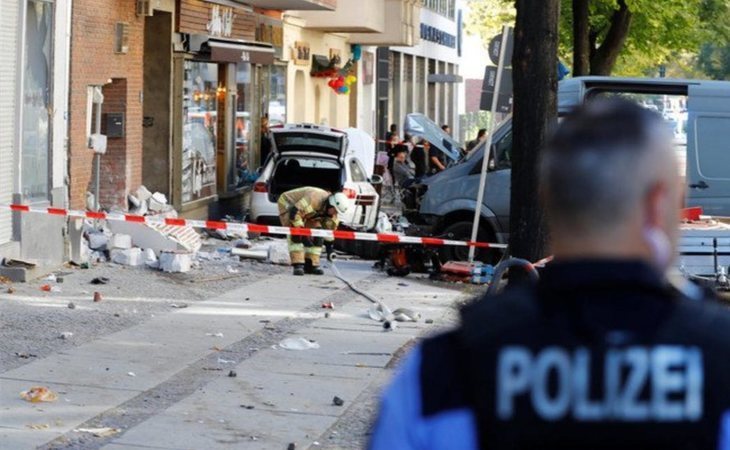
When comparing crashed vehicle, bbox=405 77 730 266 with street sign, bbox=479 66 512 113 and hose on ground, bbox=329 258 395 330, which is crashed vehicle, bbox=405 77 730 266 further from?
hose on ground, bbox=329 258 395 330

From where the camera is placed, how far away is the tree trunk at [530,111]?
1261cm

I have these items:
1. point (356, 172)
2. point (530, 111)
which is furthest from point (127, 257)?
point (356, 172)

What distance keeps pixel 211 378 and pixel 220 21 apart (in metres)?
15.0

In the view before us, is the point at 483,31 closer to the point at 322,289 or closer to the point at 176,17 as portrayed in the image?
the point at 176,17

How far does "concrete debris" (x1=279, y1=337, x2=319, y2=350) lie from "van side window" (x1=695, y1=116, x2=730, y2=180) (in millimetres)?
7600

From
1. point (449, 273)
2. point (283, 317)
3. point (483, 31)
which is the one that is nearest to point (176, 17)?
point (449, 273)

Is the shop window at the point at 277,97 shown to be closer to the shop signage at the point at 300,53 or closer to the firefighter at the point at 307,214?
the shop signage at the point at 300,53

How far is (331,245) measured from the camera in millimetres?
19109

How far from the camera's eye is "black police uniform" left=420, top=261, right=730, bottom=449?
7.00 feet

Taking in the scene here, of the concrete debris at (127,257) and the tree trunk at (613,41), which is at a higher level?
the tree trunk at (613,41)

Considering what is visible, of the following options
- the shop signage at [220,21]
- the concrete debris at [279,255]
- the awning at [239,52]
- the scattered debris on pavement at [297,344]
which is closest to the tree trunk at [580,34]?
the awning at [239,52]

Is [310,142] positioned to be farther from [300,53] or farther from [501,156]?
[300,53]

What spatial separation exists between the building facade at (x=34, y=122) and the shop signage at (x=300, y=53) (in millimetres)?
15850

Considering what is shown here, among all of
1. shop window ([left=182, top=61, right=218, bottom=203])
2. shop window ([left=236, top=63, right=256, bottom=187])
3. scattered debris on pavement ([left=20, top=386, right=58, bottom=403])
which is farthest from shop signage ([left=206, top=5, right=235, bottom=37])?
scattered debris on pavement ([left=20, top=386, right=58, bottom=403])
